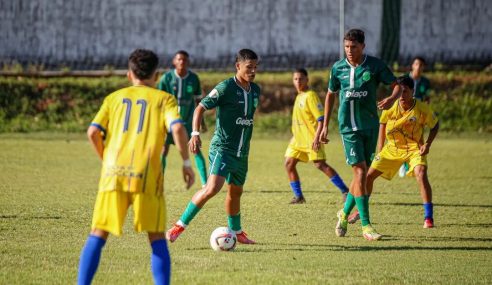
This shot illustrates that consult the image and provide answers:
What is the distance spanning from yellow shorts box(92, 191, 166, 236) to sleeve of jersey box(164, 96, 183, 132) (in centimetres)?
54

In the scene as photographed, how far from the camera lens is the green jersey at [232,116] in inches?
380

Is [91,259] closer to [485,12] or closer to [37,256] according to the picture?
[37,256]

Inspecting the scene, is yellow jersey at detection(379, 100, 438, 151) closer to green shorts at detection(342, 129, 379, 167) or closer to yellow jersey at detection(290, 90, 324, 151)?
green shorts at detection(342, 129, 379, 167)

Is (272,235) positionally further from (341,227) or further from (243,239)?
(341,227)

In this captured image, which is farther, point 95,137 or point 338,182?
point 338,182

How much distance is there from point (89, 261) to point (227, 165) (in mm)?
3197

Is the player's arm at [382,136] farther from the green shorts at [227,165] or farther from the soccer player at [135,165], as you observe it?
the soccer player at [135,165]

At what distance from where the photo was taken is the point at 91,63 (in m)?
29.0

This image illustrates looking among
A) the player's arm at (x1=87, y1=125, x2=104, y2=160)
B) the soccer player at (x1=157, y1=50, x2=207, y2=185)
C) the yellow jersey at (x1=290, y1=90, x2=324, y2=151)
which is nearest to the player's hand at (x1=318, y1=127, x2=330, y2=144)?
the yellow jersey at (x1=290, y1=90, x2=324, y2=151)

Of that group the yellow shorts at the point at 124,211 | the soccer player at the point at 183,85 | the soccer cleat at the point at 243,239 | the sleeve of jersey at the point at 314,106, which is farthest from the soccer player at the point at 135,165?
the soccer player at the point at 183,85

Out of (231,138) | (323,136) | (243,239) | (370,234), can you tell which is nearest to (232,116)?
(231,138)

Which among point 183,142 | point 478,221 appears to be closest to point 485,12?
point 478,221

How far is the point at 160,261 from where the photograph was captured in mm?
6660

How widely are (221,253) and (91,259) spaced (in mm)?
2698
